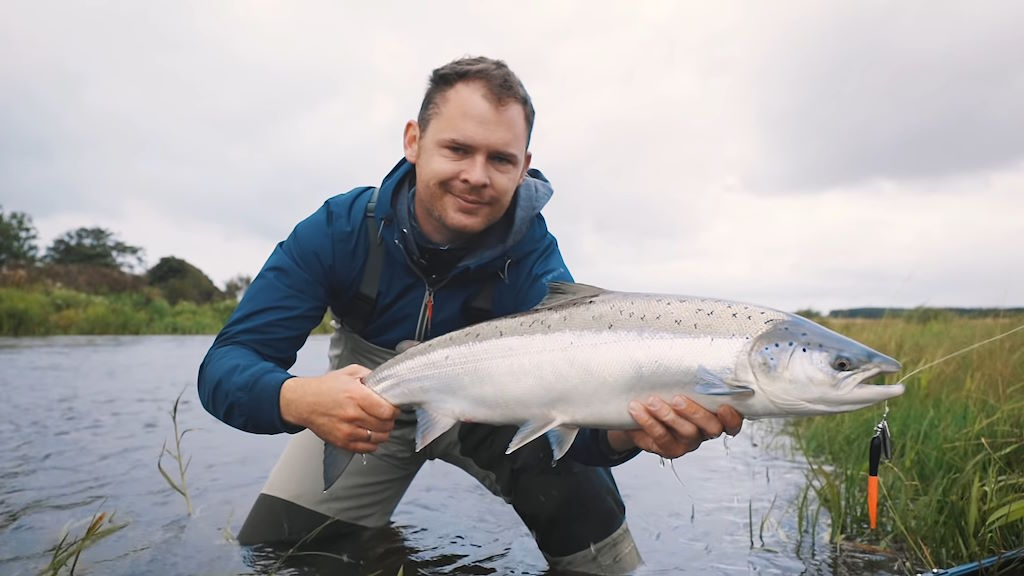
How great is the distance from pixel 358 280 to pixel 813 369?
2.19 meters

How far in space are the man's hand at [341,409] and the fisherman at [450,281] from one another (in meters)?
0.22

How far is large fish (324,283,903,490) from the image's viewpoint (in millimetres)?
2596

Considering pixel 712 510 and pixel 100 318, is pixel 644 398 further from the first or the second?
pixel 100 318

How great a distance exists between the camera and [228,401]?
3.03m

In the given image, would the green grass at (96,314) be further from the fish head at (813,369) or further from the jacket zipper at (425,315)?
the fish head at (813,369)

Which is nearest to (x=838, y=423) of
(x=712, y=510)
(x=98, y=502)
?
(x=712, y=510)

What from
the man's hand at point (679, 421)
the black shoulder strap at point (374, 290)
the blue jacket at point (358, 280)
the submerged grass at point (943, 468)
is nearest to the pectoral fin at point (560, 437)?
the man's hand at point (679, 421)

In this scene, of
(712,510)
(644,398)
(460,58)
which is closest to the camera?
(644,398)

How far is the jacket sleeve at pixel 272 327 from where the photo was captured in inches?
119

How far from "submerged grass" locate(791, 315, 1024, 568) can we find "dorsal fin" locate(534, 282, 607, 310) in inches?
74.3

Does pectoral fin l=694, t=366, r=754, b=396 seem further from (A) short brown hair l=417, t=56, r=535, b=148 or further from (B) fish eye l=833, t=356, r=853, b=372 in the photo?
(A) short brown hair l=417, t=56, r=535, b=148

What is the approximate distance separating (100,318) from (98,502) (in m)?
23.0

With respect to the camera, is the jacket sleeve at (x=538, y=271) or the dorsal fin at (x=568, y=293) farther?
the jacket sleeve at (x=538, y=271)

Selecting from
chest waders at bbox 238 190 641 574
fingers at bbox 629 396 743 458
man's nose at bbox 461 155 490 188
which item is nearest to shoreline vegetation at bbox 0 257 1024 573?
chest waders at bbox 238 190 641 574
